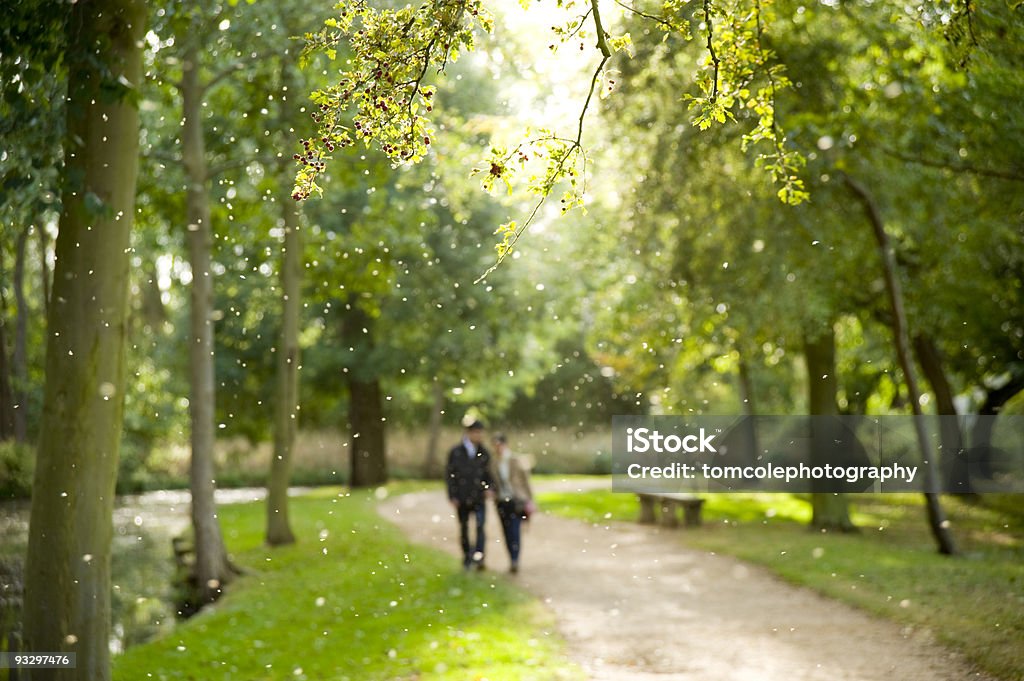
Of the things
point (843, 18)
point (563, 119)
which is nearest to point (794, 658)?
point (563, 119)

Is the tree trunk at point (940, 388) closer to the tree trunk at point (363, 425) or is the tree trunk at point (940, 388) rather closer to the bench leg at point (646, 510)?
→ the bench leg at point (646, 510)

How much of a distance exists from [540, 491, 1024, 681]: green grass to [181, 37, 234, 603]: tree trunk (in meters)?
6.94

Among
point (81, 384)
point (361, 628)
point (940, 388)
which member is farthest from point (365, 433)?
point (81, 384)

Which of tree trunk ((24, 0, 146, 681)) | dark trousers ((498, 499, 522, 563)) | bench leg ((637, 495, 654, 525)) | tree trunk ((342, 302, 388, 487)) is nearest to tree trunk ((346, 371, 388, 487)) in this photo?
tree trunk ((342, 302, 388, 487))

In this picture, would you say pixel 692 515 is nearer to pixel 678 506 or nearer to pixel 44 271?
pixel 678 506

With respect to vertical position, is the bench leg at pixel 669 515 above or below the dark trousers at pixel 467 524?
below

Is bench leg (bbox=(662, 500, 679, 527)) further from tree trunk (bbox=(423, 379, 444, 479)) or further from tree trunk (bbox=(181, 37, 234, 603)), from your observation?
tree trunk (bbox=(423, 379, 444, 479))

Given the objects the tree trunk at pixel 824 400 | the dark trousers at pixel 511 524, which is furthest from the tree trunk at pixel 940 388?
the dark trousers at pixel 511 524

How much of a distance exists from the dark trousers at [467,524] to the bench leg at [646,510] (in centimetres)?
647

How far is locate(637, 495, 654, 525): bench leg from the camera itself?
664 inches

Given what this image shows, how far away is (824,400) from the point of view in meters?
15.1

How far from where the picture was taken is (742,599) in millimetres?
9773

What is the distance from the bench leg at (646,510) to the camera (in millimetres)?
16859

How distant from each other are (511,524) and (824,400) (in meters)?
6.86
